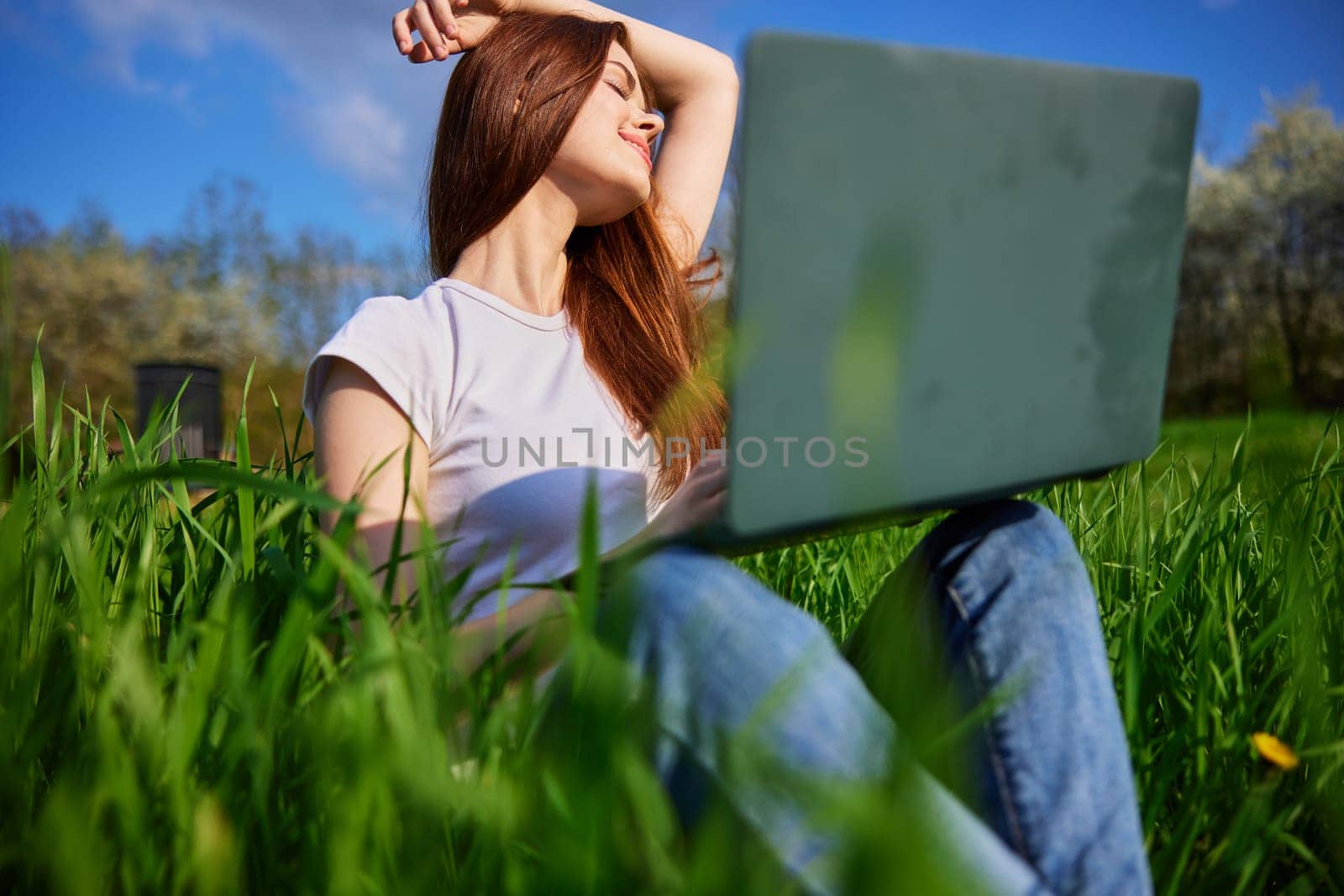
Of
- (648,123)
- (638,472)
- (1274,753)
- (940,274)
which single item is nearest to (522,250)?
(648,123)

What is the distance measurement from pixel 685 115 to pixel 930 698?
4.70 feet

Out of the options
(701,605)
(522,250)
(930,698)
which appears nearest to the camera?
(701,605)

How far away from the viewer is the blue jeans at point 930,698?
0.70 m

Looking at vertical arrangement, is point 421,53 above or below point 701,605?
above

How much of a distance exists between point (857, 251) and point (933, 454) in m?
0.18

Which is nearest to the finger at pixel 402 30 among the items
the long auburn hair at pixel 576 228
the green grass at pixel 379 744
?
the long auburn hair at pixel 576 228

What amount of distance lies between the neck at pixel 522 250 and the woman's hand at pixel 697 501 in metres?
0.71

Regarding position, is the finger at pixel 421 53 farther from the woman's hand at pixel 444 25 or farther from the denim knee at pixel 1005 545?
the denim knee at pixel 1005 545

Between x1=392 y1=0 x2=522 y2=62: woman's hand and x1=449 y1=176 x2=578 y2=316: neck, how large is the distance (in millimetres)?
316

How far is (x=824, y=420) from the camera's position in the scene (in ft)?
2.17

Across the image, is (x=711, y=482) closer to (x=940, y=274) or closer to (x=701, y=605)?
(x=701, y=605)

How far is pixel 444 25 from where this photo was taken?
1536mm

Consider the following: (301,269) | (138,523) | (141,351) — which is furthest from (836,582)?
(301,269)

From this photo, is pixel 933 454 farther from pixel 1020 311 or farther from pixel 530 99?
pixel 530 99
